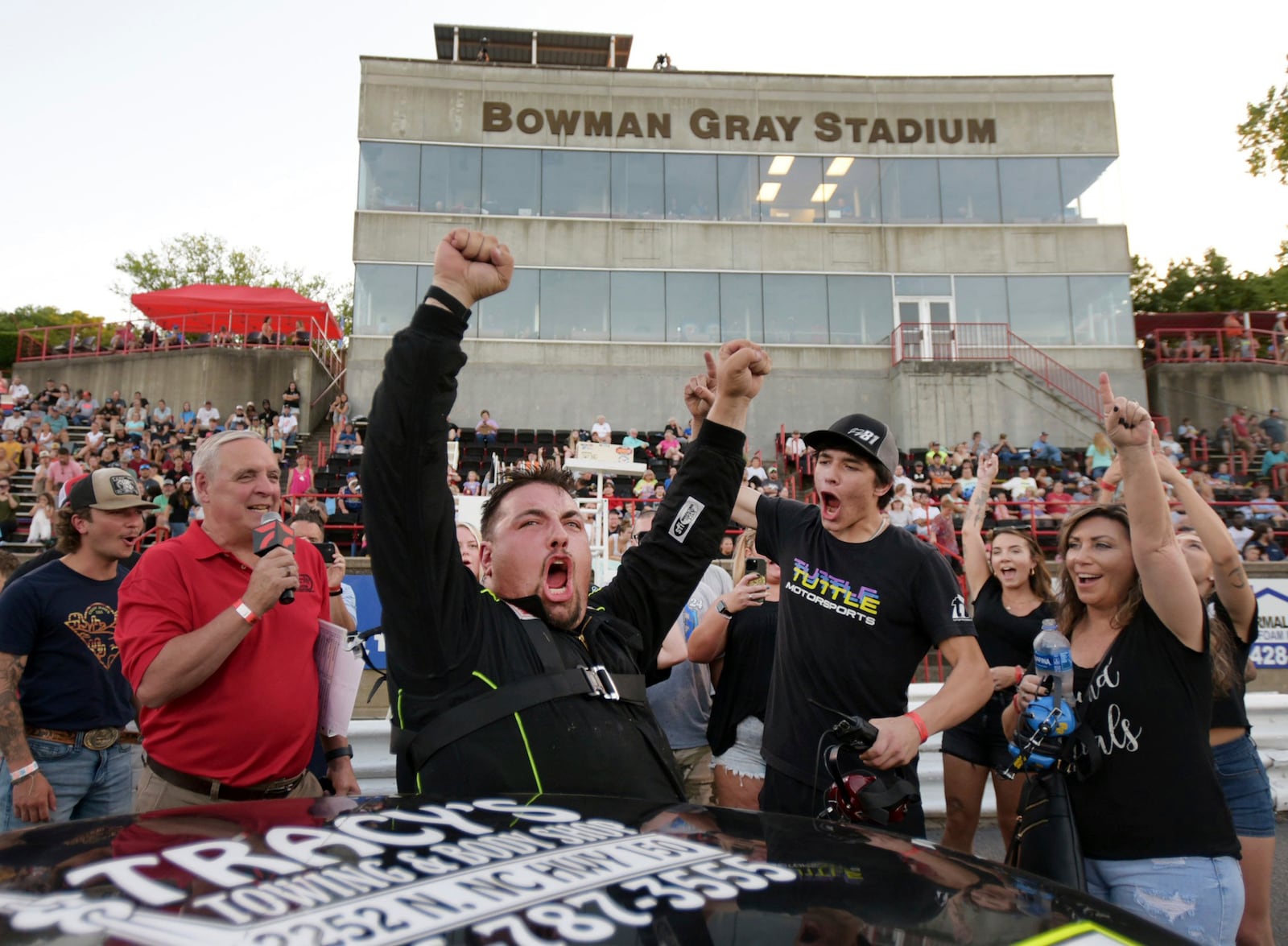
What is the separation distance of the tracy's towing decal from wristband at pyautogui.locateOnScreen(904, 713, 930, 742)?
5.40ft

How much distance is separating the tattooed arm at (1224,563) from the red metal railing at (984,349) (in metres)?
23.1

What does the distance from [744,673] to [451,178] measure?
24.6 metres

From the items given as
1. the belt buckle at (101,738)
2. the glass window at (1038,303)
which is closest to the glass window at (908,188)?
the glass window at (1038,303)

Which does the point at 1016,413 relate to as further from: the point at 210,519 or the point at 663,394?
the point at 210,519

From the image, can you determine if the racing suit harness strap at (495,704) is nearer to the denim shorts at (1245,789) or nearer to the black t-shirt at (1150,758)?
the black t-shirt at (1150,758)

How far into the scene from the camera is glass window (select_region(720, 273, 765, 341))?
26391 mm

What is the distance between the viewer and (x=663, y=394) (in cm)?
2591

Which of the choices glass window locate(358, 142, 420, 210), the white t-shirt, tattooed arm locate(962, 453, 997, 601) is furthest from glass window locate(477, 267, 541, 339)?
tattooed arm locate(962, 453, 997, 601)

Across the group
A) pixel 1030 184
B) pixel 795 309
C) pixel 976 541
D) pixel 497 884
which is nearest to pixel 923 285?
pixel 795 309

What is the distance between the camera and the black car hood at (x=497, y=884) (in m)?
1.08

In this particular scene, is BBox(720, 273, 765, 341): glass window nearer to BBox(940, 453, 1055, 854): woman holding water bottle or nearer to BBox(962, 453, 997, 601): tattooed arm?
BBox(940, 453, 1055, 854): woman holding water bottle

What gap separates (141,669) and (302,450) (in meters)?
22.6

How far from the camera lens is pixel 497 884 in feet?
3.94

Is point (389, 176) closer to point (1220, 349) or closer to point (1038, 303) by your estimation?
point (1038, 303)
